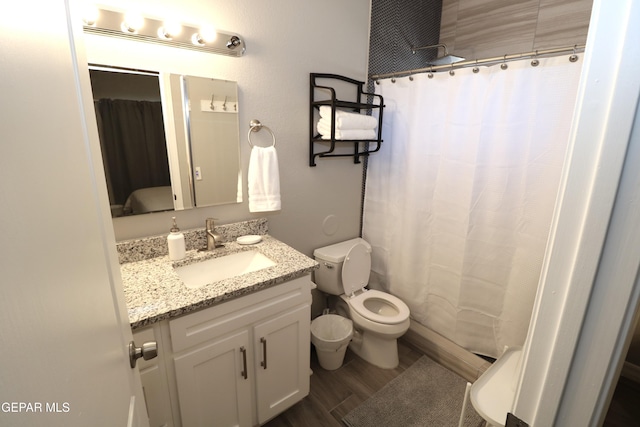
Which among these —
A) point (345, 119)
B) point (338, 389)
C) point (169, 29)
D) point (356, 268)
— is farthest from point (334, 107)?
point (338, 389)

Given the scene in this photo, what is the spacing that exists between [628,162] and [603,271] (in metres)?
0.14

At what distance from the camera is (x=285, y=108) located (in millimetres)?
1796

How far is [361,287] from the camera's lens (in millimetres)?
2217

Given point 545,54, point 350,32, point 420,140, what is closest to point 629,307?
point 545,54

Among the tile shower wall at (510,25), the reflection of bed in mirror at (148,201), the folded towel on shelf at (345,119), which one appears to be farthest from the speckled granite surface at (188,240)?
the tile shower wall at (510,25)

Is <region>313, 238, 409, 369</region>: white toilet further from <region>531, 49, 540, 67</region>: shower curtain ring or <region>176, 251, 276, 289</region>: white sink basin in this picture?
<region>531, 49, 540, 67</region>: shower curtain ring

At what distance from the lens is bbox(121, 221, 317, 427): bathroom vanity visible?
113cm

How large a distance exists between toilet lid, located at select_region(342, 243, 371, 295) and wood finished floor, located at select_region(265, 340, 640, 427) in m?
0.50

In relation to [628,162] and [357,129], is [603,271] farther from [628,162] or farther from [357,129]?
[357,129]

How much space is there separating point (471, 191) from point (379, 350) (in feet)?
3.98

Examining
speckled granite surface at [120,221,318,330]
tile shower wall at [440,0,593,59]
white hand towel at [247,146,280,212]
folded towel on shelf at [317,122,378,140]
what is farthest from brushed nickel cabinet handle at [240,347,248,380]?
tile shower wall at [440,0,593,59]

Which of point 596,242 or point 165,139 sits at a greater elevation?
point 165,139

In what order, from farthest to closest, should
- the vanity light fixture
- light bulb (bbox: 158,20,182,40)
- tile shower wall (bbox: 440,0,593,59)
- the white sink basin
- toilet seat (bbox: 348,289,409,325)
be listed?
toilet seat (bbox: 348,289,409,325) < tile shower wall (bbox: 440,0,593,59) < the white sink basin < light bulb (bbox: 158,20,182,40) < the vanity light fixture

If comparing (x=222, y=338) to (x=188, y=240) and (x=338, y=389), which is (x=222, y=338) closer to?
(x=188, y=240)
